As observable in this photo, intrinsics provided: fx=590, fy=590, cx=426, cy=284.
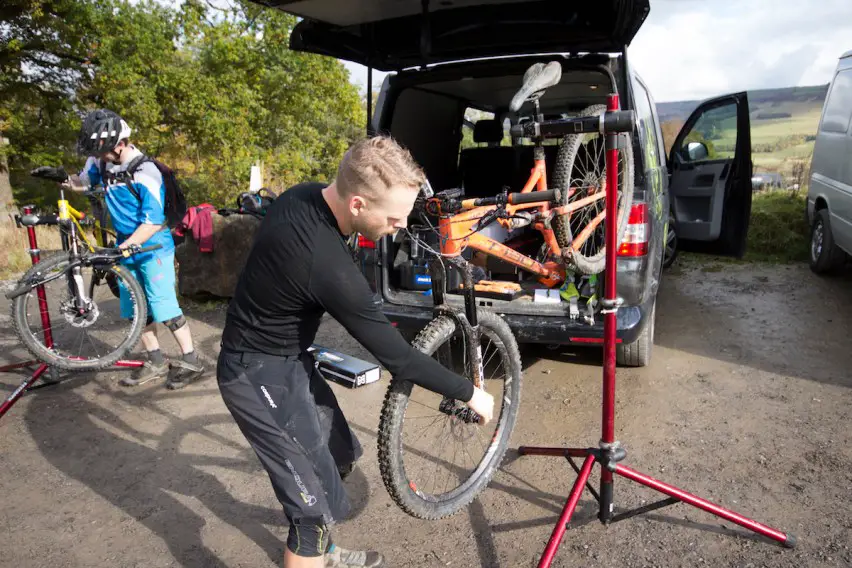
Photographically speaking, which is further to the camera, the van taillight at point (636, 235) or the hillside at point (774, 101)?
the hillside at point (774, 101)

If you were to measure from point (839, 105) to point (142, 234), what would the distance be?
629cm

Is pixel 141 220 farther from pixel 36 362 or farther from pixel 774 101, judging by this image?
pixel 774 101

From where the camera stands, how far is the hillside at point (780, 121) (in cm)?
760

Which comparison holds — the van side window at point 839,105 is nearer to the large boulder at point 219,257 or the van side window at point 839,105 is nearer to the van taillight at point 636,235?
the van taillight at point 636,235

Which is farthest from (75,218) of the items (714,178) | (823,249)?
(823,249)

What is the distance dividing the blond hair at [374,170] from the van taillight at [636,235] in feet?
7.09

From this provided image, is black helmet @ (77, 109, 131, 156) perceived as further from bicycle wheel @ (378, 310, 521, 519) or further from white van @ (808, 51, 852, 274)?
white van @ (808, 51, 852, 274)

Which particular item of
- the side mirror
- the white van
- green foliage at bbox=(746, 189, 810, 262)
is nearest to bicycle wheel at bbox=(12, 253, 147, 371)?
the side mirror

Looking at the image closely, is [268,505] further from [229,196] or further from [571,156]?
[229,196]

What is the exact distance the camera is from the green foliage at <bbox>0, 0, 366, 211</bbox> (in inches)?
441

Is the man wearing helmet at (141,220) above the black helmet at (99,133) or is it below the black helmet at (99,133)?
below

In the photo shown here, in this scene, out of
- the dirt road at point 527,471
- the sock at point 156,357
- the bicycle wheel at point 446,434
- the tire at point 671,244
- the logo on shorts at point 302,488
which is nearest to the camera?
the logo on shorts at point 302,488

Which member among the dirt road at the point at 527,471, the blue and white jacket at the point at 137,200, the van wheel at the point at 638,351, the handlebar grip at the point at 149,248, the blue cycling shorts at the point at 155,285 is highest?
the blue and white jacket at the point at 137,200

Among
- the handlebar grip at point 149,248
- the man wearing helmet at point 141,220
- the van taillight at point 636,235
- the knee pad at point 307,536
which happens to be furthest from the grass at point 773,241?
the knee pad at point 307,536
